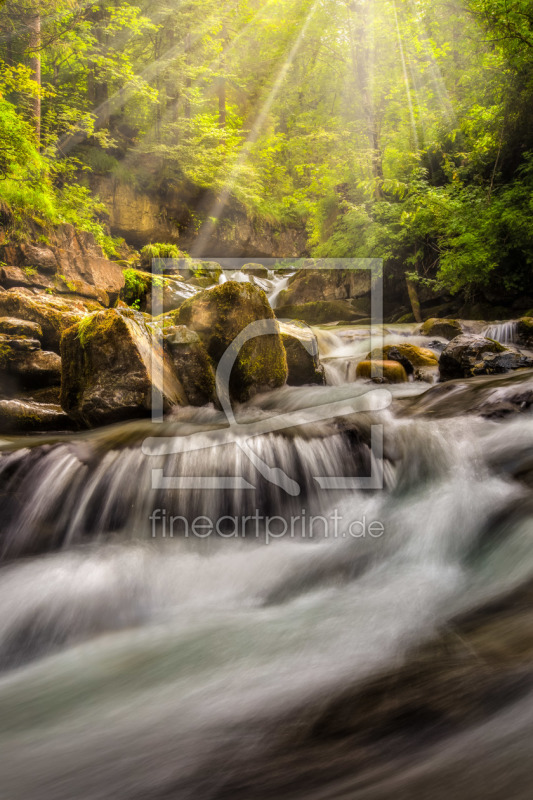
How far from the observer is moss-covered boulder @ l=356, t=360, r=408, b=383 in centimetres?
801

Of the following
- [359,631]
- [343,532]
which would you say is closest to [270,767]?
[359,631]

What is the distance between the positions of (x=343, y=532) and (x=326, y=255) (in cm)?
Answer: 1463

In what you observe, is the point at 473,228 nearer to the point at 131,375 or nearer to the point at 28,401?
the point at 131,375

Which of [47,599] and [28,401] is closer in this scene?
[47,599]

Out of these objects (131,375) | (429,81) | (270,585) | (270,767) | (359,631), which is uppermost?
(429,81)

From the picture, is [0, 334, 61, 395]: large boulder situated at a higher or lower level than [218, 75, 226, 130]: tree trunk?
lower

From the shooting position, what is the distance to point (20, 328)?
292 inches

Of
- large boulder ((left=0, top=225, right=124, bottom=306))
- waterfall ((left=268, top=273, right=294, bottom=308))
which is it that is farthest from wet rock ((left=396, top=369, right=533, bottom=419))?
waterfall ((left=268, top=273, right=294, bottom=308))

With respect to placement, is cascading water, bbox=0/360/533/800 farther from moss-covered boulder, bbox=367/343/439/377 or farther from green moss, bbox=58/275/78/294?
green moss, bbox=58/275/78/294

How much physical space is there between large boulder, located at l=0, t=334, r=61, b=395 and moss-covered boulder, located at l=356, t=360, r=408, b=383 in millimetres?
5253

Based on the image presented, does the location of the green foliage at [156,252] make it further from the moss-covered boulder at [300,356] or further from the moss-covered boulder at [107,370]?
the moss-covered boulder at [107,370]

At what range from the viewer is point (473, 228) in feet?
37.6

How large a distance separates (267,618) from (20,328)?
21.8ft

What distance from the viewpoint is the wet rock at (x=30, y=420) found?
5809 millimetres
